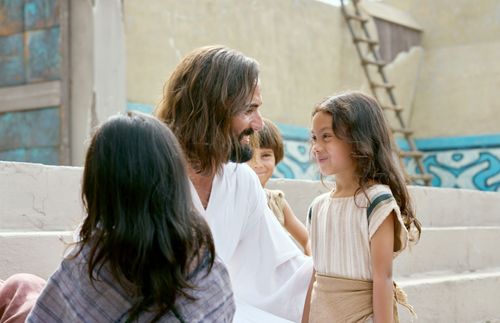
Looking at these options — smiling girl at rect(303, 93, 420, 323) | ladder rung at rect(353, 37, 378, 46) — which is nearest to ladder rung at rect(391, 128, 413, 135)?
ladder rung at rect(353, 37, 378, 46)

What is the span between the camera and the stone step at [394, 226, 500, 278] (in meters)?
4.88

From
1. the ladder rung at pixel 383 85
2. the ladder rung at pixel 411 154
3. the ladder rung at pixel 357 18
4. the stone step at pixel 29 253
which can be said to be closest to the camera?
the stone step at pixel 29 253

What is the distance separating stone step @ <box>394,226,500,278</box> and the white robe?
2.12m

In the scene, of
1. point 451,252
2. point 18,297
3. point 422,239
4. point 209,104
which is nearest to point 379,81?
point 451,252

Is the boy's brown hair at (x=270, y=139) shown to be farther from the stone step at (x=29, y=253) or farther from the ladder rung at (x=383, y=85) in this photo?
the ladder rung at (x=383, y=85)

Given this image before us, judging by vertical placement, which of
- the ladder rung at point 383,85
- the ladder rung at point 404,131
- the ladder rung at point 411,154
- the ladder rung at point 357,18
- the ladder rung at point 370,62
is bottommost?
the ladder rung at point 411,154

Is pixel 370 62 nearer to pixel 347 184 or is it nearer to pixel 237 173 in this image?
pixel 347 184

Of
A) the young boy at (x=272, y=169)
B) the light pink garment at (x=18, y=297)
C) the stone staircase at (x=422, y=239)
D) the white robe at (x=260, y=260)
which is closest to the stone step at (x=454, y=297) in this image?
the stone staircase at (x=422, y=239)

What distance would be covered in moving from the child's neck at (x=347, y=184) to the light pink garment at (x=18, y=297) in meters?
0.98

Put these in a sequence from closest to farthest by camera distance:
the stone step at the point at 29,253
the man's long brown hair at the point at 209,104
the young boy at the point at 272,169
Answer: the man's long brown hair at the point at 209,104 → the stone step at the point at 29,253 → the young boy at the point at 272,169

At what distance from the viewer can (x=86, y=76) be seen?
5691 millimetres

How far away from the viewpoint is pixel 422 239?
16.4 ft

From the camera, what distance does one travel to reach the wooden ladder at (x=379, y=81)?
875 centimetres

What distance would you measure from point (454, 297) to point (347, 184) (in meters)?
2.30
